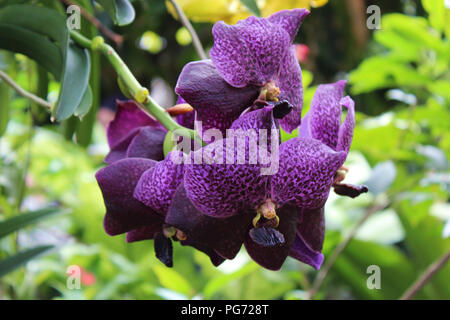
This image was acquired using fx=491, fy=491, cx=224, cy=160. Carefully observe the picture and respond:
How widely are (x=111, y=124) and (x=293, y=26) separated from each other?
0.16 m

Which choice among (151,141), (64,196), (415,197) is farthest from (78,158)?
(151,141)

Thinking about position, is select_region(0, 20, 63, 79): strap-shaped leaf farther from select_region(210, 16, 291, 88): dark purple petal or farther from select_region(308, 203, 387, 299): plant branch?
select_region(308, 203, 387, 299): plant branch

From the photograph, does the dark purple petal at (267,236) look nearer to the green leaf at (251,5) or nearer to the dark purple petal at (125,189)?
the dark purple petal at (125,189)

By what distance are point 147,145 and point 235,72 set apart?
8 cm

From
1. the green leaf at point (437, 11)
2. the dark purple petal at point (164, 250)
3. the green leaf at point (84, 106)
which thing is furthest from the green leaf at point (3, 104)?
the green leaf at point (437, 11)

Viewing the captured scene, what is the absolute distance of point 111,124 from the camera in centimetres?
38

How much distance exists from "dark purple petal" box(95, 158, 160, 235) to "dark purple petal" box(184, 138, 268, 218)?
48 mm

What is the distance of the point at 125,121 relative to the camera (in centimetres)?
38

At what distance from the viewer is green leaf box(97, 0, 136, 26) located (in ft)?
1.18

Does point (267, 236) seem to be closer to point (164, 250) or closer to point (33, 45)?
point (164, 250)

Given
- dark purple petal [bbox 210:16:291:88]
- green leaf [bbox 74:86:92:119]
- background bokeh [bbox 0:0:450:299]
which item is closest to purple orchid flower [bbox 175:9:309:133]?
dark purple petal [bbox 210:16:291:88]

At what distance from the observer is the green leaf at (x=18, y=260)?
0.49 metres

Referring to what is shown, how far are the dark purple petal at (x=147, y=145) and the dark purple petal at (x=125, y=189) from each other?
0.07ft

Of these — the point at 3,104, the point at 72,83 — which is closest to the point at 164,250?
the point at 72,83
